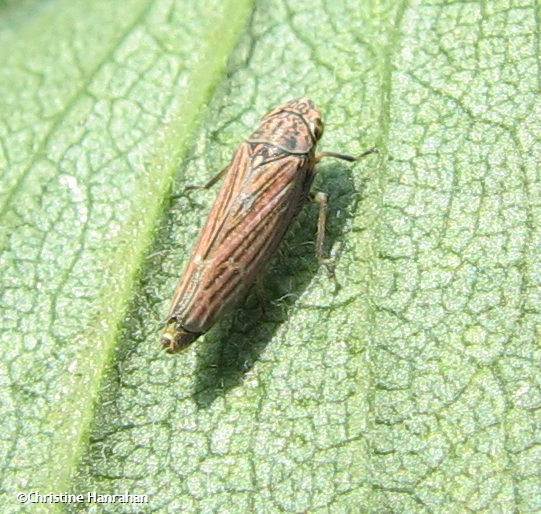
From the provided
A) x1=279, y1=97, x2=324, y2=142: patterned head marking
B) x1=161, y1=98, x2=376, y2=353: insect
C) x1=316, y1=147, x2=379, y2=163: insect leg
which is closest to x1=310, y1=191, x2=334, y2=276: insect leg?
x1=161, y1=98, x2=376, y2=353: insect

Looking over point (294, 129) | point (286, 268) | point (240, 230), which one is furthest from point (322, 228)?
point (294, 129)

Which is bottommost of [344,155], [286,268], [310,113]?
[286,268]

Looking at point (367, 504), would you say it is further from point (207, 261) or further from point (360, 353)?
point (207, 261)

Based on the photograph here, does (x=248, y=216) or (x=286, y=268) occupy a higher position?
(x=248, y=216)

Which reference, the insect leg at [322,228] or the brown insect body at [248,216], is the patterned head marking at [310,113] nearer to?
the brown insect body at [248,216]

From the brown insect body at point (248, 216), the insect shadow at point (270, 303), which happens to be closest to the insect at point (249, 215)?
the brown insect body at point (248, 216)

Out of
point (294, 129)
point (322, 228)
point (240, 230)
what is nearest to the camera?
point (240, 230)

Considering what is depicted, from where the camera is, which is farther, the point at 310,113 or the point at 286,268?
the point at 310,113

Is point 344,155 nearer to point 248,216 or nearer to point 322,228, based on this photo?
point 322,228

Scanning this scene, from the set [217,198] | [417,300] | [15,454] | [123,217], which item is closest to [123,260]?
[123,217]

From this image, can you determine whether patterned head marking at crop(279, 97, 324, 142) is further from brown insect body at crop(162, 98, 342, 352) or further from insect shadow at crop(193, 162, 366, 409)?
insect shadow at crop(193, 162, 366, 409)
